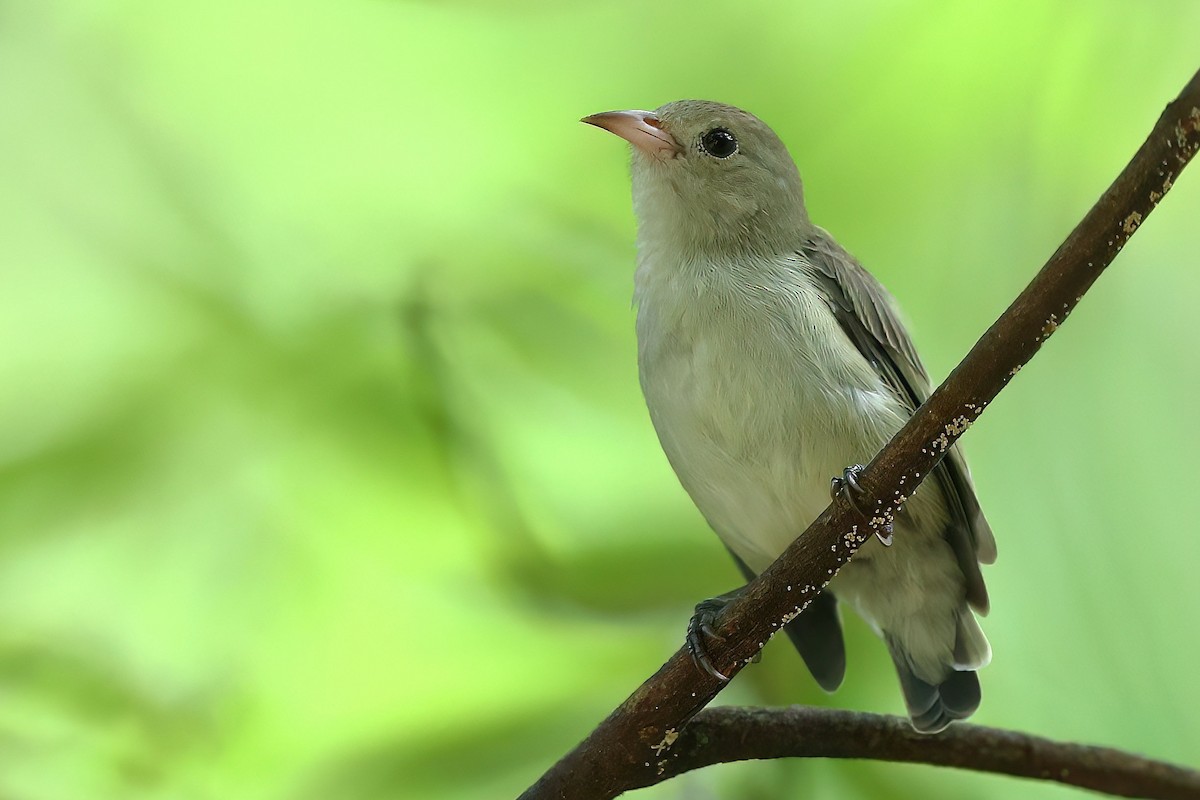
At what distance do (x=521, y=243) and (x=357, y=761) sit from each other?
0.95m

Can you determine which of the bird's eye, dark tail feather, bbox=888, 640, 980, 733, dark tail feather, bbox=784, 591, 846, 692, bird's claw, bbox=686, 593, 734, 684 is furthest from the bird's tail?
the bird's eye

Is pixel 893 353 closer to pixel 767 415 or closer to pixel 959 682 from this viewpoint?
pixel 767 415

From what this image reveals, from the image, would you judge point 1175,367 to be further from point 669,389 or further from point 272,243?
point 272,243

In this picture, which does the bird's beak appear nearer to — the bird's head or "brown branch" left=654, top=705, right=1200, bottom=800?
the bird's head

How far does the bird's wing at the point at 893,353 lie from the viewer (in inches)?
58.4

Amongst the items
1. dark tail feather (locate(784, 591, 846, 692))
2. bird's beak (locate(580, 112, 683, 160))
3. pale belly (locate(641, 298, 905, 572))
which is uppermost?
bird's beak (locate(580, 112, 683, 160))

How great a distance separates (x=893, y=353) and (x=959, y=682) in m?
0.52

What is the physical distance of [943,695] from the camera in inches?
62.4

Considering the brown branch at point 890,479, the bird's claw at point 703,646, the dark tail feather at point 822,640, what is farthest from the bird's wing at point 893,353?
the bird's claw at point 703,646

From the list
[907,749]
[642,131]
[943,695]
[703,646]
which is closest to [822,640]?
[943,695]

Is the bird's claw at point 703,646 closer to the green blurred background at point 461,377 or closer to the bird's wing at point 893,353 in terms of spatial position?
the bird's wing at point 893,353

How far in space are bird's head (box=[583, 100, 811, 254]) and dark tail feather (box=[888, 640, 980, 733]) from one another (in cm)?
69

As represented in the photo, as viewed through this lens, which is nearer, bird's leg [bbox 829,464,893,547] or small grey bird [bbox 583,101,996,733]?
bird's leg [bbox 829,464,893,547]

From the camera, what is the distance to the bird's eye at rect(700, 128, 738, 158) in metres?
1.60
